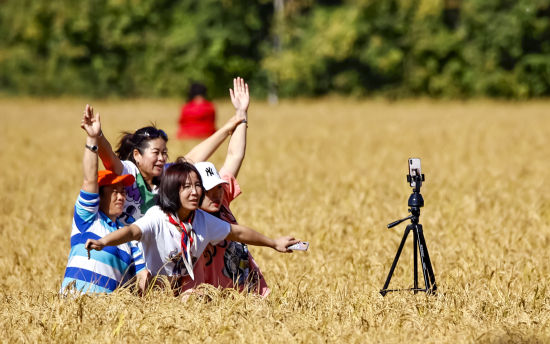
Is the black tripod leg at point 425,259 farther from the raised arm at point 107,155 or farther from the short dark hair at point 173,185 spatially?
the raised arm at point 107,155

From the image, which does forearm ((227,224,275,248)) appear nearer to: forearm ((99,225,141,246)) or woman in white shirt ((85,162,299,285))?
woman in white shirt ((85,162,299,285))

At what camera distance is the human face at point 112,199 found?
5.55 metres

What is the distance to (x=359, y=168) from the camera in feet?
47.3

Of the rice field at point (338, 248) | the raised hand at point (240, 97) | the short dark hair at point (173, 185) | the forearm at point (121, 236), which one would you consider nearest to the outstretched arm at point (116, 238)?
the forearm at point (121, 236)

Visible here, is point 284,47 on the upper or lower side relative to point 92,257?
upper

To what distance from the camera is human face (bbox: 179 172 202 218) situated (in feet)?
16.8

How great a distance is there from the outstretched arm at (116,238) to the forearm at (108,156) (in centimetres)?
71

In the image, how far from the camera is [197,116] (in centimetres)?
1552

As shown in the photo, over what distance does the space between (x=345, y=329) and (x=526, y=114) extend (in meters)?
22.9

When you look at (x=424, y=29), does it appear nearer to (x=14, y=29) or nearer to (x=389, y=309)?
(x=14, y=29)

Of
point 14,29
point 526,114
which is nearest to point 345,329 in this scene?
point 526,114

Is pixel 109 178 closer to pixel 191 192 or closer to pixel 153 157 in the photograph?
pixel 153 157

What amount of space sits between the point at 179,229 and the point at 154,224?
0.17 meters

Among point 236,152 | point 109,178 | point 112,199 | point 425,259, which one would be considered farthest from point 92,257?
point 425,259
